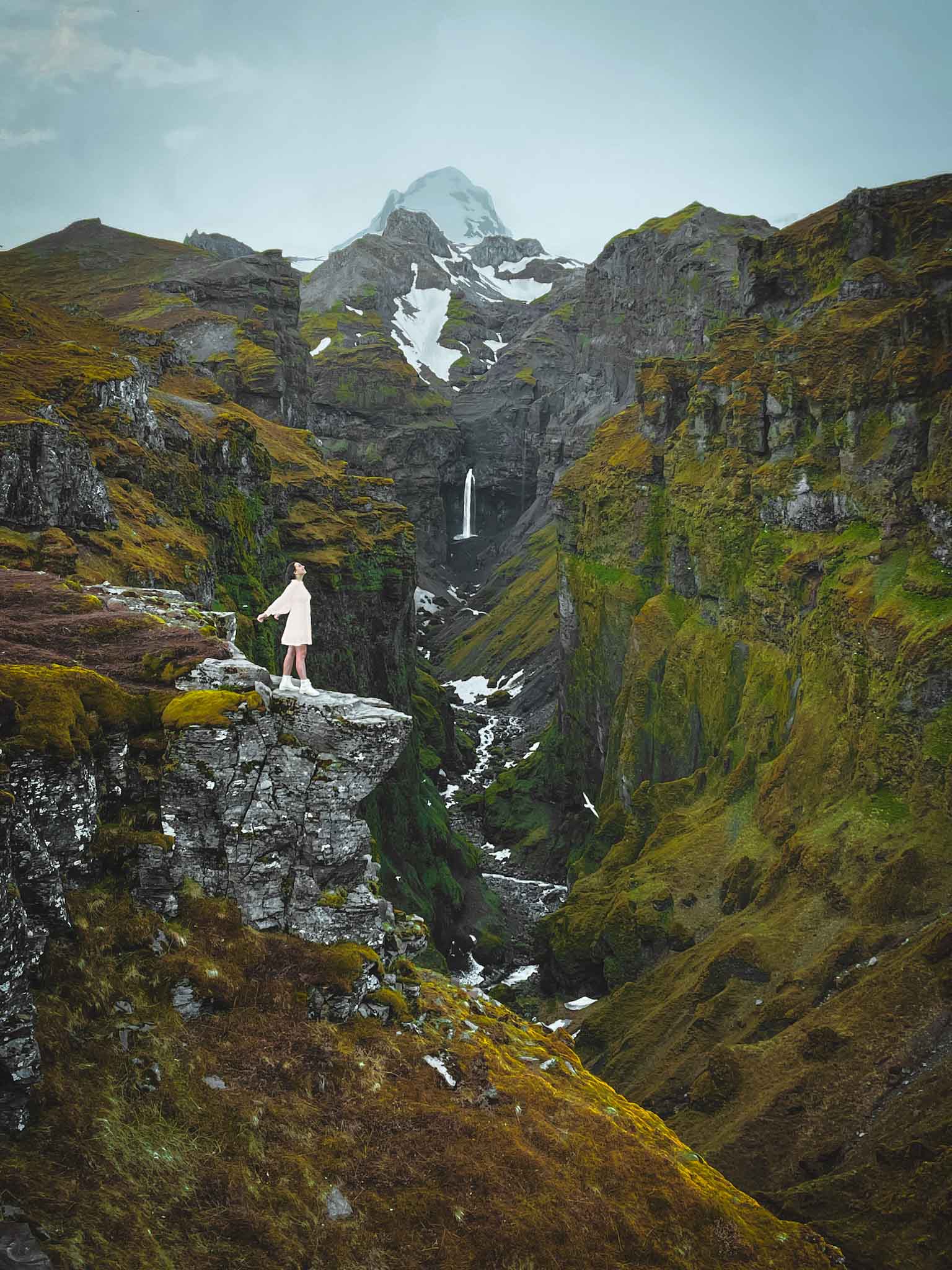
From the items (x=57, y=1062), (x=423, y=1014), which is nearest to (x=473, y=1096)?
(x=423, y=1014)

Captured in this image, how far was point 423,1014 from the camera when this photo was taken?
22.7m

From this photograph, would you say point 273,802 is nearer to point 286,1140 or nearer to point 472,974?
point 286,1140

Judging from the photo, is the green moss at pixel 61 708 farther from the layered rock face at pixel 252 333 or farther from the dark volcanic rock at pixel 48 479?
the layered rock face at pixel 252 333

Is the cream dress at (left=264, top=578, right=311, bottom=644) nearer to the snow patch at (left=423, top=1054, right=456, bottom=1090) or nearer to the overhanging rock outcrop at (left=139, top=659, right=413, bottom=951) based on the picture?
the overhanging rock outcrop at (left=139, top=659, right=413, bottom=951)

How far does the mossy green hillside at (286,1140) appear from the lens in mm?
13414

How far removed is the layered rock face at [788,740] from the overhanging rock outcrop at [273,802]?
24.5m

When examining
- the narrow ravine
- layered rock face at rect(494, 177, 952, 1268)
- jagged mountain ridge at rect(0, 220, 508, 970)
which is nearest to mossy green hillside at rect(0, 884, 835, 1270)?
layered rock face at rect(494, 177, 952, 1268)

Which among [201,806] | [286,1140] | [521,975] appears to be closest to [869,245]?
[521,975]

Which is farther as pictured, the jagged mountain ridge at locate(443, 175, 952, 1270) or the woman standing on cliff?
the jagged mountain ridge at locate(443, 175, 952, 1270)

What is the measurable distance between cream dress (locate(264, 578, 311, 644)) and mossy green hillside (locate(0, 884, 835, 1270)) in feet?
26.5

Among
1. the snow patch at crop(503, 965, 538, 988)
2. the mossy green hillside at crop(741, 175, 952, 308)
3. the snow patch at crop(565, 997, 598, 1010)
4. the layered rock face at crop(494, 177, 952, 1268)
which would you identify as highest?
the mossy green hillside at crop(741, 175, 952, 308)

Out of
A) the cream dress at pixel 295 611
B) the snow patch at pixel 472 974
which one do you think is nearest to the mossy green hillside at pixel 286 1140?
the cream dress at pixel 295 611

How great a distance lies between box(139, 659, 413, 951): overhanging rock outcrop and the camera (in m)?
A: 19.9

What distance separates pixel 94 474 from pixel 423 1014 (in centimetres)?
3395
